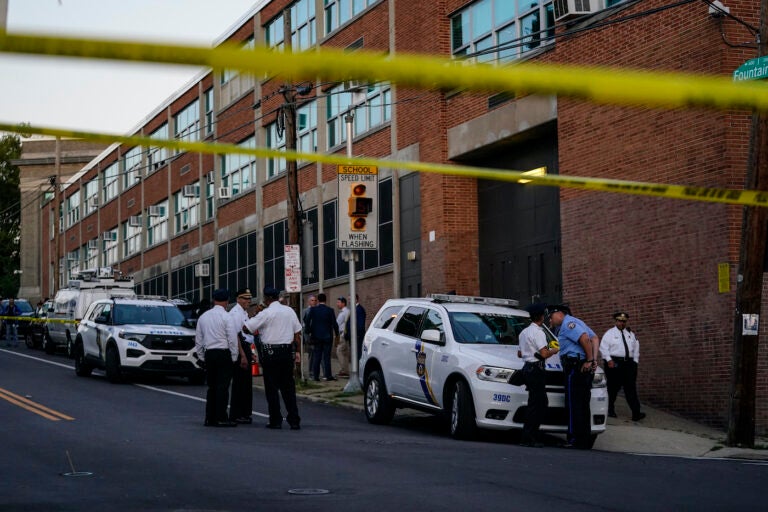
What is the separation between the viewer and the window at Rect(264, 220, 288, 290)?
3716 cm

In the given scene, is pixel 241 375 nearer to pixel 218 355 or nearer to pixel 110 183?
pixel 218 355

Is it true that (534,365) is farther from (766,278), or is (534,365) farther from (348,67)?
(348,67)

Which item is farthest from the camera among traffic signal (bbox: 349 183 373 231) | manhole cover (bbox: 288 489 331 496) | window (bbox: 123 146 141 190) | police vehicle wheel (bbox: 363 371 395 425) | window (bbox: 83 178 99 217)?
window (bbox: 83 178 99 217)

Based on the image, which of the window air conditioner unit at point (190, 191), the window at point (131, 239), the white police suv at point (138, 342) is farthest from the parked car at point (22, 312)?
the white police suv at point (138, 342)

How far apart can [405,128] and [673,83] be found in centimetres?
2583

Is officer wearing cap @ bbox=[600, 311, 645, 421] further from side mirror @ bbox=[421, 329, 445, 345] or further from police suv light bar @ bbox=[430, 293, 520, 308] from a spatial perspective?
side mirror @ bbox=[421, 329, 445, 345]

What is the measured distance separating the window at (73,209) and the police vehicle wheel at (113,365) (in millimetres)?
45542

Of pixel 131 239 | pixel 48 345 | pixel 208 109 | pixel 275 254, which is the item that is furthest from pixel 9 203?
pixel 275 254

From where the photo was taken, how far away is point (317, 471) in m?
10.8

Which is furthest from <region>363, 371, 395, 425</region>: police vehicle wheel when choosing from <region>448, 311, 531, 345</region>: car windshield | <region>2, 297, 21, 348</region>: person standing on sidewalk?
<region>2, 297, 21, 348</region>: person standing on sidewalk

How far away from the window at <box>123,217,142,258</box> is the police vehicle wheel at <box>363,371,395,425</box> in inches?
1570

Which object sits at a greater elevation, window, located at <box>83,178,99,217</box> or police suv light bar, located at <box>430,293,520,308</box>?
window, located at <box>83,178,99,217</box>

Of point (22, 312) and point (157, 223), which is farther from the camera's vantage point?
point (157, 223)

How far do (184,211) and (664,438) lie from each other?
3495 centimetres
